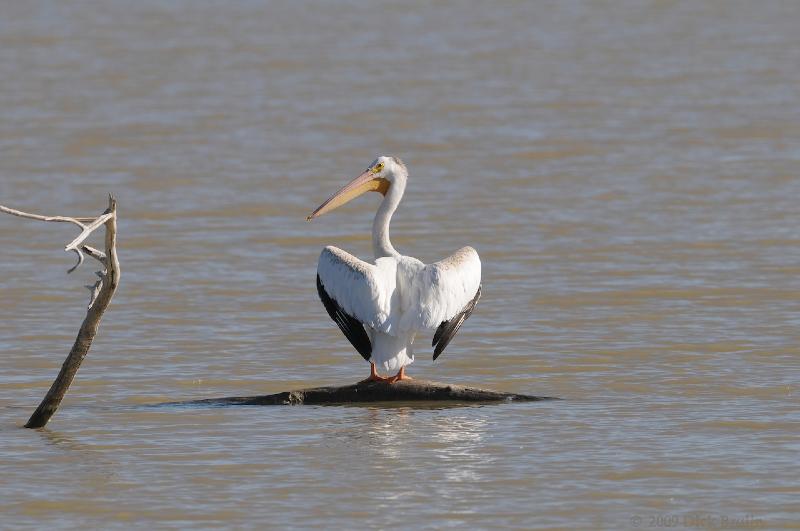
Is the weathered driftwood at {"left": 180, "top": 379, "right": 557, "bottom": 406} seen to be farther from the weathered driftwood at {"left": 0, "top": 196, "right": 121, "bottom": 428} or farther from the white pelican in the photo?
the weathered driftwood at {"left": 0, "top": 196, "right": 121, "bottom": 428}

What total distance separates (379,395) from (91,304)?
1.75 metres

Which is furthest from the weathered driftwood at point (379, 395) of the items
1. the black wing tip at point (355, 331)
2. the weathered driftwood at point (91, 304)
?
the weathered driftwood at point (91, 304)

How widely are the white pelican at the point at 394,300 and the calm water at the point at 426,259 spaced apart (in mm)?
377

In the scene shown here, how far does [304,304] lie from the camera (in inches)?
498

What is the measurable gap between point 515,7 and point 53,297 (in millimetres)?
26273

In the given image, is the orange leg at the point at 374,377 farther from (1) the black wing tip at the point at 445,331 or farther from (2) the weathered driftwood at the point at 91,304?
(2) the weathered driftwood at the point at 91,304

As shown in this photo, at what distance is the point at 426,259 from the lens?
46.5 ft

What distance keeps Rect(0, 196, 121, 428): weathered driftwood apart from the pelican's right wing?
141 centimetres

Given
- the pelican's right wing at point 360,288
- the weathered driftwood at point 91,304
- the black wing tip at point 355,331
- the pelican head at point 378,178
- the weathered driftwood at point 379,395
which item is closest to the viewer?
the weathered driftwood at point 91,304

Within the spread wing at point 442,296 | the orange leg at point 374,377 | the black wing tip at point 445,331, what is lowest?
the orange leg at point 374,377

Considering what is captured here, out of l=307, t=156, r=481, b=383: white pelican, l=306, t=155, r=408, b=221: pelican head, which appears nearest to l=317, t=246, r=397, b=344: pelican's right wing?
l=307, t=156, r=481, b=383: white pelican

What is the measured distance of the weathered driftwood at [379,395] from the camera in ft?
30.7

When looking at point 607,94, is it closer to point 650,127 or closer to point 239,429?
point 650,127

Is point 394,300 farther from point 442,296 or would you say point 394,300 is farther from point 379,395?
point 379,395
